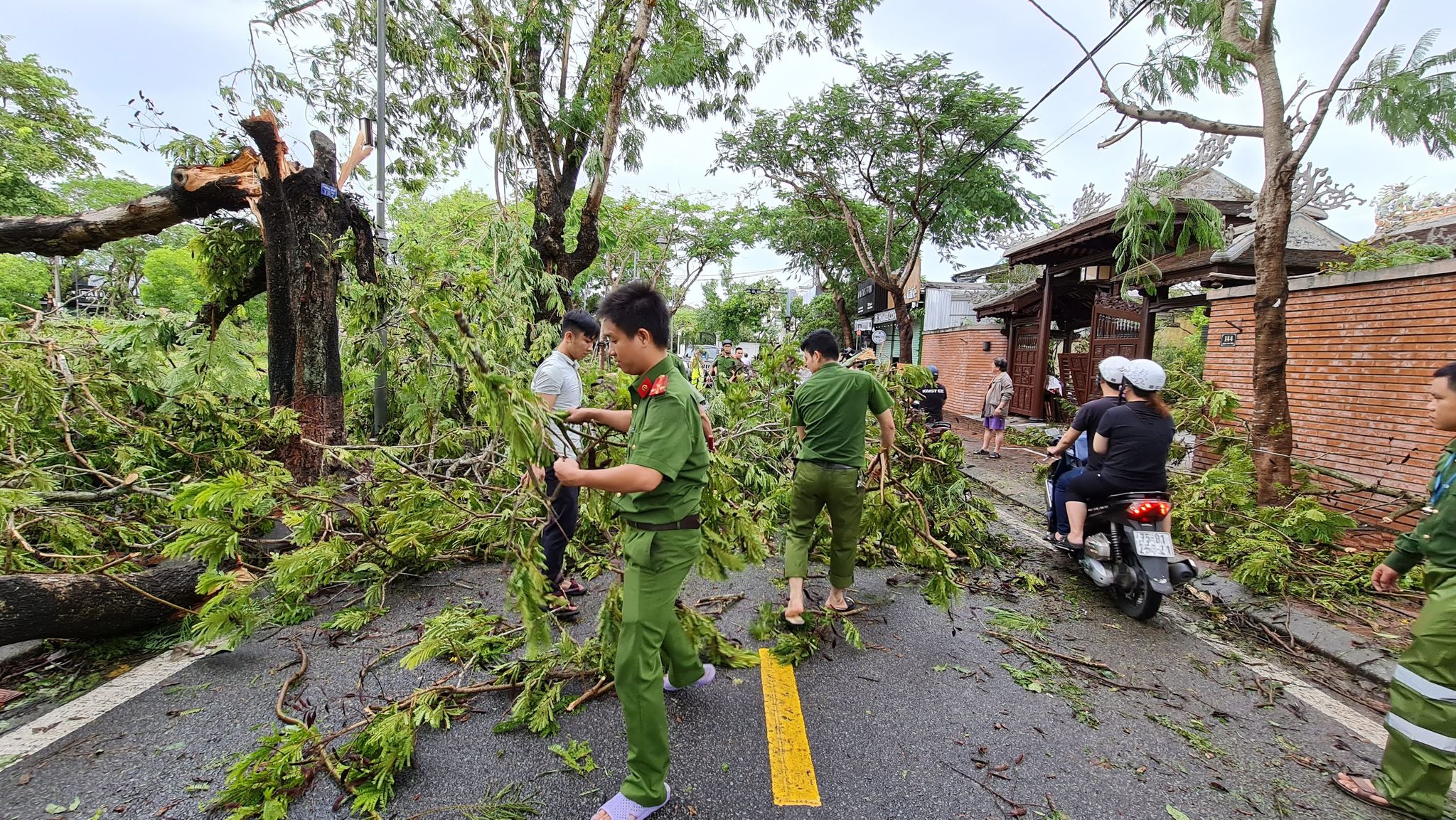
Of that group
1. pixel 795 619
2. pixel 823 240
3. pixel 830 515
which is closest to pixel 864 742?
pixel 795 619

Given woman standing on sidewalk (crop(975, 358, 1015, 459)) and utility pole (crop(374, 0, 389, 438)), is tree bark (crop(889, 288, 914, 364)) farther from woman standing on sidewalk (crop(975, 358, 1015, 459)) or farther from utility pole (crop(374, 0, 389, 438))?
utility pole (crop(374, 0, 389, 438))

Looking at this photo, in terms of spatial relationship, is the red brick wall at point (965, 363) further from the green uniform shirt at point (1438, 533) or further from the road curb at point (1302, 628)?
the green uniform shirt at point (1438, 533)

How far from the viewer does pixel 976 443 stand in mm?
12266

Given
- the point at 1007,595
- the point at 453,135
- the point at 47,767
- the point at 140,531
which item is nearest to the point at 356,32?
the point at 453,135

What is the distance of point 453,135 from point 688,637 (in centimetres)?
1128

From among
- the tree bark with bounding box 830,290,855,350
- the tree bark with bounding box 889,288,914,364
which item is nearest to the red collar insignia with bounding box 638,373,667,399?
the tree bark with bounding box 889,288,914,364

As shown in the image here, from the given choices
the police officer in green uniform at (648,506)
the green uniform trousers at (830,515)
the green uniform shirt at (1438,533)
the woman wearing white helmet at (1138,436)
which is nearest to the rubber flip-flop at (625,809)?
the police officer in green uniform at (648,506)

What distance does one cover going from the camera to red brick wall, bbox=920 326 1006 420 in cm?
1697

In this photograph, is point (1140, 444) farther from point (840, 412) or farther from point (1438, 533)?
point (840, 412)

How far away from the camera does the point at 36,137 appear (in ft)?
50.4

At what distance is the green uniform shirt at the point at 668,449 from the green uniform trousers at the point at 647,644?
0.09 metres

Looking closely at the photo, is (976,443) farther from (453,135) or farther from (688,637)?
(453,135)

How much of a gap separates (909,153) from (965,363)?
6.81 m

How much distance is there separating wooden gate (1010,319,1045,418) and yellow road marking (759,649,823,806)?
42.7 ft
